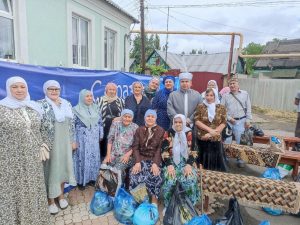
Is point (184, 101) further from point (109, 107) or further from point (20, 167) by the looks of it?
point (20, 167)

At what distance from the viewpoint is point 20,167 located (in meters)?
2.50

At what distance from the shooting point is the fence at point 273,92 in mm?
15797

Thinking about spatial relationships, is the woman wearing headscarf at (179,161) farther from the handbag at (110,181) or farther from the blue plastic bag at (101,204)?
the blue plastic bag at (101,204)

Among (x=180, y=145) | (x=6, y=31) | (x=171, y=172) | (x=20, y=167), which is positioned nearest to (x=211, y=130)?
(x=180, y=145)

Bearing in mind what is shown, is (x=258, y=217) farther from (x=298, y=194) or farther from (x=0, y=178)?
(x=0, y=178)

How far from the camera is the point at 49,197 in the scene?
319 cm

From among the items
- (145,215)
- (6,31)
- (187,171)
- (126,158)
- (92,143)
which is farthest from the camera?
(6,31)

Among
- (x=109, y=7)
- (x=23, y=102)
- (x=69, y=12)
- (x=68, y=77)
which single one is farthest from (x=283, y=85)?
(x=23, y=102)

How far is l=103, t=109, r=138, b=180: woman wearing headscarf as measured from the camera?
349cm

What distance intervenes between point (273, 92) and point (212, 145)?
49.0ft

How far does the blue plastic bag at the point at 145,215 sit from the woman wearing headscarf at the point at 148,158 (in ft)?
1.02

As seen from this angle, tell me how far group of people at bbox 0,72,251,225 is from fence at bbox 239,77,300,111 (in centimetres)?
1437

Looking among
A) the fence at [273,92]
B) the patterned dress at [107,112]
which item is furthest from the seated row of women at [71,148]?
the fence at [273,92]

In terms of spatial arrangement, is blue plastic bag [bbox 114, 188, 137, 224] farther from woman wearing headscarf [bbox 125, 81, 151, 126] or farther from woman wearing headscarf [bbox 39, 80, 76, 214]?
woman wearing headscarf [bbox 125, 81, 151, 126]
